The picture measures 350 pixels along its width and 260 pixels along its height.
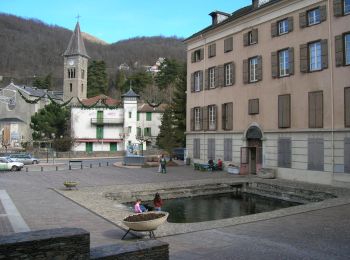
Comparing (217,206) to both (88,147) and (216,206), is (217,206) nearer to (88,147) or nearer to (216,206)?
(216,206)

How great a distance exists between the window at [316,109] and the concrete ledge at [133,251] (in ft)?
66.1

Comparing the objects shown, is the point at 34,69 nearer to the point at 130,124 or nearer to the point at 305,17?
the point at 130,124

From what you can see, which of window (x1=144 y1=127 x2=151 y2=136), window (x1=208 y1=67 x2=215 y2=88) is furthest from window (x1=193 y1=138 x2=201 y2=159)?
window (x1=144 y1=127 x2=151 y2=136)

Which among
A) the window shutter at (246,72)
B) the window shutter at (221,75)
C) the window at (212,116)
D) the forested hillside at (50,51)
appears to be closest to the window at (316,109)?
the window shutter at (246,72)

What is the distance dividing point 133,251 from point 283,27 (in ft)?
83.3

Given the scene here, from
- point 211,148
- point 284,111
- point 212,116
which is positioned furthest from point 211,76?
point 284,111

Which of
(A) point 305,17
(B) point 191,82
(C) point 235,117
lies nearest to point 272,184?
(C) point 235,117

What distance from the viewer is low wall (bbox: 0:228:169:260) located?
21.2ft

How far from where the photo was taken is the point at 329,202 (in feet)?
62.1

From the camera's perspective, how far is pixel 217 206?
22.6 m

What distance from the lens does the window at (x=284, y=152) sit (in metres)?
28.0

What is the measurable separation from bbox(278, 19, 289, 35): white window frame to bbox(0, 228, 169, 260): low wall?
24.5 m

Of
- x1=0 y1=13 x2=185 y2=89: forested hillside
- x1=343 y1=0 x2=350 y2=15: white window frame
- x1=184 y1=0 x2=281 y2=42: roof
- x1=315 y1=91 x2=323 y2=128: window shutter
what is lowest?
x1=315 y1=91 x2=323 y2=128: window shutter

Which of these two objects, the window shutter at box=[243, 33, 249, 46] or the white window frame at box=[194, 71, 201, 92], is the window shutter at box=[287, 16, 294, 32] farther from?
the white window frame at box=[194, 71, 201, 92]
